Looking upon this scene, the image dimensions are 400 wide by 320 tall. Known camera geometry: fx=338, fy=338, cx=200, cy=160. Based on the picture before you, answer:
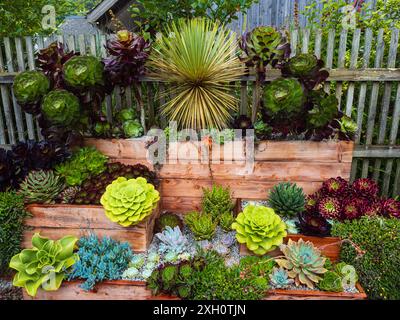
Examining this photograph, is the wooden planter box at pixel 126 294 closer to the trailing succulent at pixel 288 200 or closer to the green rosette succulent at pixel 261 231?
the green rosette succulent at pixel 261 231

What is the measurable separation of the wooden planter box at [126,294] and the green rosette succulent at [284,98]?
1308 millimetres

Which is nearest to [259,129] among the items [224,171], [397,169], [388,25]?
[224,171]

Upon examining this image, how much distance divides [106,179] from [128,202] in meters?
0.45

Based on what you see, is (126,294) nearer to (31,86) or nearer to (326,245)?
(326,245)

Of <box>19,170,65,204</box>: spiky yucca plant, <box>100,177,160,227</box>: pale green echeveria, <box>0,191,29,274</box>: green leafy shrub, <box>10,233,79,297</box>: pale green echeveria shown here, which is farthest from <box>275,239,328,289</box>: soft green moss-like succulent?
<box>0,191,29,274</box>: green leafy shrub

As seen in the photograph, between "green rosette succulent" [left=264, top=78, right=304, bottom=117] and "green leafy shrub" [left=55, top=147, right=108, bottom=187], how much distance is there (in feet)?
4.76

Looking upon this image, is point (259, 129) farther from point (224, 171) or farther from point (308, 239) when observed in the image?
point (308, 239)

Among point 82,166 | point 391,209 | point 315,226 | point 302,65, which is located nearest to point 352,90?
point 302,65

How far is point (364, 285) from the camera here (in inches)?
91.7

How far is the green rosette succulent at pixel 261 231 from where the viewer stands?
2290 mm

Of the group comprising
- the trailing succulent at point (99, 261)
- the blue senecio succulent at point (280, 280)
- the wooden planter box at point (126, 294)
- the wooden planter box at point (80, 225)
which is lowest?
the wooden planter box at point (126, 294)

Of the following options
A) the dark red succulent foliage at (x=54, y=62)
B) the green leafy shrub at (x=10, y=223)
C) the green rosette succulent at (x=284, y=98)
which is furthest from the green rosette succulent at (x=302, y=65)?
the green leafy shrub at (x=10, y=223)

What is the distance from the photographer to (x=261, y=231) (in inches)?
90.1
